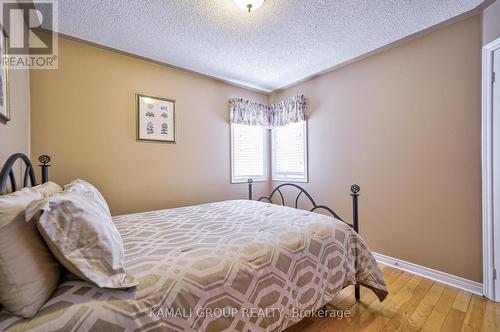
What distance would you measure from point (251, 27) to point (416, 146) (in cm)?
205

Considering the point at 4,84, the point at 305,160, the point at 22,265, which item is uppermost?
the point at 4,84

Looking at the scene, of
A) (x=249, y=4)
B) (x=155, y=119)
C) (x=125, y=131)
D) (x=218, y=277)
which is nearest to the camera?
(x=218, y=277)

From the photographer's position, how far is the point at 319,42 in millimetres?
2314

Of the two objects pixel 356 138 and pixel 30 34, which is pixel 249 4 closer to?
pixel 356 138

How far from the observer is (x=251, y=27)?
2.06 meters

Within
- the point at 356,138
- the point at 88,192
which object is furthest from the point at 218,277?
the point at 356,138

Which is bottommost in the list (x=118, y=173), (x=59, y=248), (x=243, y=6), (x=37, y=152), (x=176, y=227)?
(x=176, y=227)

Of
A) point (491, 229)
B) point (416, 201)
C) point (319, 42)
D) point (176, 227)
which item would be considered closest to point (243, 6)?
point (319, 42)

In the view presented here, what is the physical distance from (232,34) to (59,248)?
2195mm

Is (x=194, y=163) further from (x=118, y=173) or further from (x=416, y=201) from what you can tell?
(x=416, y=201)

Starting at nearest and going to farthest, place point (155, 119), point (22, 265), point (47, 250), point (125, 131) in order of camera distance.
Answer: point (22, 265) < point (47, 250) < point (125, 131) < point (155, 119)

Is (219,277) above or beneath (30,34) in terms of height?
beneath

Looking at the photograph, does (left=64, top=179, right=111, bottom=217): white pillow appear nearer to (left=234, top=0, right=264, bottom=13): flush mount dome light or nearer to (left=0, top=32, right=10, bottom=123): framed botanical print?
(left=0, top=32, right=10, bottom=123): framed botanical print

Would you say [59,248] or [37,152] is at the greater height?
[37,152]
